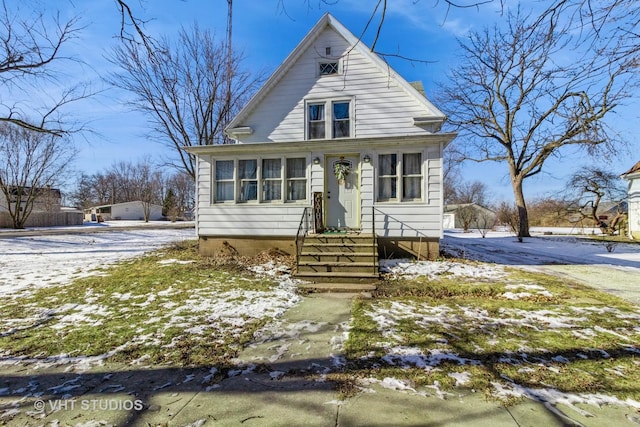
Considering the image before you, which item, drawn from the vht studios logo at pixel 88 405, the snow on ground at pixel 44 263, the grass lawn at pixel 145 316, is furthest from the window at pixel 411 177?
the snow on ground at pixel 44 263

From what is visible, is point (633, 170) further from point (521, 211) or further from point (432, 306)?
point (432, 306)

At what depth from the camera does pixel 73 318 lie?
15.8ft

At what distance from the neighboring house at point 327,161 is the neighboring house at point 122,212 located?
48.3 metres

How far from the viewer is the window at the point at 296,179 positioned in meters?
9.84

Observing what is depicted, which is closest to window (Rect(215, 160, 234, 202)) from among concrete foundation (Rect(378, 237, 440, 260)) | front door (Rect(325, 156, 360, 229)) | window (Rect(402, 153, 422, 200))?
front door (Rect(325, 156, 360, 229))

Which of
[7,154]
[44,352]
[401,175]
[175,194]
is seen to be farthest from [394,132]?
[175,194]

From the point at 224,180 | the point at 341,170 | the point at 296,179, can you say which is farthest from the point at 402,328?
the point at 224,180

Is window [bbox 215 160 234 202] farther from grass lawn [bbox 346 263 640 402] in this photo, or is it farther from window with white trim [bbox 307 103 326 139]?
grass lawn [bbox 346 263 640 402]

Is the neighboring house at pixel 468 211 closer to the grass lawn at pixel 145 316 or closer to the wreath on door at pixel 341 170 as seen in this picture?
the wreath on door at pixel 341 170

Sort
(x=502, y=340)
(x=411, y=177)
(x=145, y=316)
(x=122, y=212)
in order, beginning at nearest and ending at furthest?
(x=502, y=340) < (x=145, y=316) < (x=411, y=177) < (x=122, y=212)

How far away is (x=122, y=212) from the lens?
2015 inches

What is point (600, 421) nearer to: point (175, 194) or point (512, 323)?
point (512, 323)

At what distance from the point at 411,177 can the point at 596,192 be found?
778 inches

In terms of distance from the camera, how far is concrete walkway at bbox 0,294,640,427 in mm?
2369
